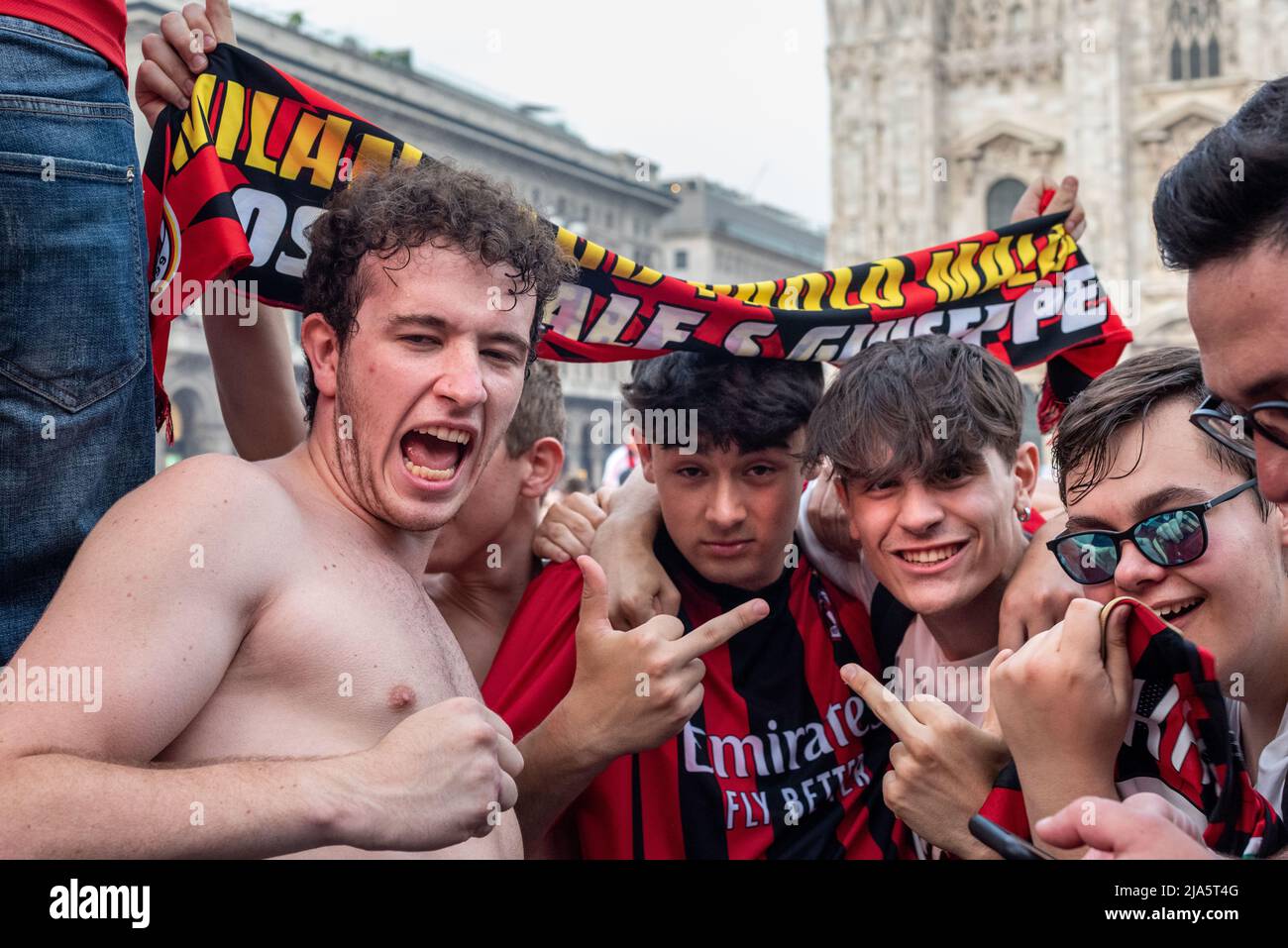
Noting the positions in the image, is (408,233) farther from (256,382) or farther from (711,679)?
(711,679)

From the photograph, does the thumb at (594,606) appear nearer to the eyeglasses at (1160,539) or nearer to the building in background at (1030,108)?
the eyeglasses at (1160,539)

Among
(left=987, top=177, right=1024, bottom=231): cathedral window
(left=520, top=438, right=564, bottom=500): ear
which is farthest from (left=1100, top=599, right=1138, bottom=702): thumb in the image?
(left=987, top=177, right=1024, bottom=231): cathedral window

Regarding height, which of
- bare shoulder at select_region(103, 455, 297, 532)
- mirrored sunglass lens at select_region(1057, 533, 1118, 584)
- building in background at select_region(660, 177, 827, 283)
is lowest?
mirrored sunglass lens at select_region(1057, 533, 1118, 584)

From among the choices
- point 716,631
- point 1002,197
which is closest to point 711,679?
point 716,631

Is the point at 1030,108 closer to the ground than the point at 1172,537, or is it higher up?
higher up

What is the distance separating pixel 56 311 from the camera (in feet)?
7.24

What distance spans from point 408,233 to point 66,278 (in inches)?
22.9

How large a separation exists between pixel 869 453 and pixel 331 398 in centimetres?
122

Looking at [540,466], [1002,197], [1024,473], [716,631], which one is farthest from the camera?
[1002,197]

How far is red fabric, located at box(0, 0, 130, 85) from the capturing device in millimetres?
2197

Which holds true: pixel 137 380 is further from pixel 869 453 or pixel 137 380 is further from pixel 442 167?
pixel 869 453

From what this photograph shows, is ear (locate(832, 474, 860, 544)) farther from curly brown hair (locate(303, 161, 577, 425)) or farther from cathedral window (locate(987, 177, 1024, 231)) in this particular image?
→ cathedral window (locate(987, 177, 1024, 231))

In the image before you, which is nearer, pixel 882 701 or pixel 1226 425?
pixel 1226 425
